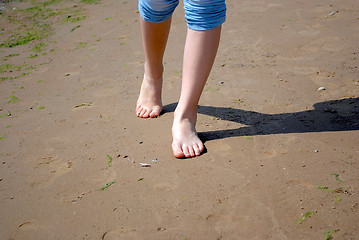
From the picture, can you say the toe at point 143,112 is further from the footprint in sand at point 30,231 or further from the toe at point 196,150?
the footprint in sand at point 30,231

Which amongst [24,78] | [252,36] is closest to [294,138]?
[252,36]

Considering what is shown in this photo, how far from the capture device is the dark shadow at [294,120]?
209 cm

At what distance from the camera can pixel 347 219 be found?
1452 mm

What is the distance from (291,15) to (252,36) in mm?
674

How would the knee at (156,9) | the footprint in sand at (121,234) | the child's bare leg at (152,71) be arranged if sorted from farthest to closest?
the child's bare leg at (152,71) < the knee at (156,9) < the footprint in sand at (121,234)

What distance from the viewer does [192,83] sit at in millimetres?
1896

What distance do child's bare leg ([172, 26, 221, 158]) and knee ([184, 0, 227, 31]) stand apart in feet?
0.10

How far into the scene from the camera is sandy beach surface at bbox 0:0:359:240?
1540mm

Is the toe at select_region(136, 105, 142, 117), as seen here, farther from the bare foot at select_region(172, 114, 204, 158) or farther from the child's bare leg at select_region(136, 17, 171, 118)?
the bare foot at select_region(172, 114, 204, 158)

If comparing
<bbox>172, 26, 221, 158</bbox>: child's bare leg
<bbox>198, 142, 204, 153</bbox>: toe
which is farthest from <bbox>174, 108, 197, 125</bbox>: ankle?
<bbox>198, 142, 204, 153</bbox>: toe

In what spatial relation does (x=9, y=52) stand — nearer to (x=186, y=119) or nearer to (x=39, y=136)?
(x=39, y=136)

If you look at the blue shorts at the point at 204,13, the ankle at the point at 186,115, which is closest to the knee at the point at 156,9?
the blue shorts at the point at 204,13

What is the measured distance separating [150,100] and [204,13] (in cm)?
75

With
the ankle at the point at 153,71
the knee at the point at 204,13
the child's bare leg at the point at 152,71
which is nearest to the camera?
the knee at the point at 204,13
